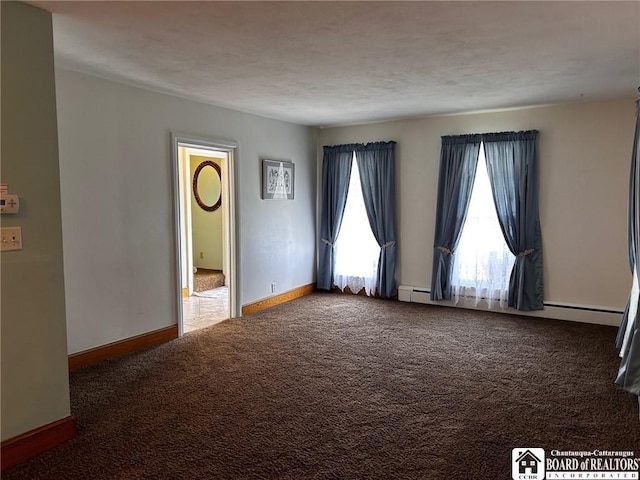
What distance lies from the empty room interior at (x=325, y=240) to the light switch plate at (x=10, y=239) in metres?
0.01

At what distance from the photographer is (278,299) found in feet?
19.3

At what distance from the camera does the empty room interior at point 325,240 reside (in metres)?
2.39

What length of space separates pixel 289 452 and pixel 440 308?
3594 mm

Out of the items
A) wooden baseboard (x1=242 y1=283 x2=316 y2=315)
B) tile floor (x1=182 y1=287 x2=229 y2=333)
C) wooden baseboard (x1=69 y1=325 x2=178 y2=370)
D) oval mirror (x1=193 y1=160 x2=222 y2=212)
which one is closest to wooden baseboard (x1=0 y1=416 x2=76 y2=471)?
wooden baseboard (x1=69 y1=325 x2=178 y2=370)

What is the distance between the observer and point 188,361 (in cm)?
382

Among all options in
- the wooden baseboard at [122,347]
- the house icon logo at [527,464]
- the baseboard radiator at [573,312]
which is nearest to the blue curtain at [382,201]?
the baseboard radiator at [573,312]

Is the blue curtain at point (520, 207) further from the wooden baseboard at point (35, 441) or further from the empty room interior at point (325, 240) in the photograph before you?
the wooden baseboard at point (35, 441)

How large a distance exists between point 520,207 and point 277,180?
9.59 ft

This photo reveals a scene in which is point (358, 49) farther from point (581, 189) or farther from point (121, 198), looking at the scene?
point (581, 189)

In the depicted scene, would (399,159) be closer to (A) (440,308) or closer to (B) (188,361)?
(A) (440,308)

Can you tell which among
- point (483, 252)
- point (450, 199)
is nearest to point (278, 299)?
point (450, 199)

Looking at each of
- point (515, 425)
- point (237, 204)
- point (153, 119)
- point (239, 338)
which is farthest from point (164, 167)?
point (515, 425)

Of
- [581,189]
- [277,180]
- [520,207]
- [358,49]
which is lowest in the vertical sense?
[520,207]

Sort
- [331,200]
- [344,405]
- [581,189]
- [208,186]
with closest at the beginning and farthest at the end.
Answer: [344,405] < [581,189] < [331,200] < [208,186]
